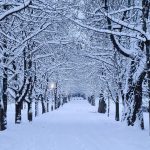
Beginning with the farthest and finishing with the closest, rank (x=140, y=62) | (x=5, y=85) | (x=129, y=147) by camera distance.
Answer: (x=5, y=85) < (x=140, y=62) < (x=129, y=147)

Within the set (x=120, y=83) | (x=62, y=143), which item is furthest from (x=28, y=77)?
(x=62, y=143)

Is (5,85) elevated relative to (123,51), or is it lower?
lower

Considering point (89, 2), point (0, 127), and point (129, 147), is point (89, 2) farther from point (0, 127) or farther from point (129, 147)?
point (129, 147)

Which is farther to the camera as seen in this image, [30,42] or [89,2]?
[30,42]

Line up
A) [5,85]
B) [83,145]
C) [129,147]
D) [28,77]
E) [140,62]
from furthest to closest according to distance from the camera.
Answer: [28,77] < [5,85] < [140,62] < [83,145] < [129,147]

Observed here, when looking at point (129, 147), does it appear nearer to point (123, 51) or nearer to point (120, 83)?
point (123, 51)

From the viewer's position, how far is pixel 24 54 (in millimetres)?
25609

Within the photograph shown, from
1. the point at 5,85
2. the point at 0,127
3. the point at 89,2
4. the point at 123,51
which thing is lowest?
the point at 0,127

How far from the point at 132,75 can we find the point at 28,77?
24.3 feet

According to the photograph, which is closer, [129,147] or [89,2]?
[129,147]

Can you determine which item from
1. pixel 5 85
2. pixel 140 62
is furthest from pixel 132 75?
pixel 5 85

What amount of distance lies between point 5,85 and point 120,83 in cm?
769

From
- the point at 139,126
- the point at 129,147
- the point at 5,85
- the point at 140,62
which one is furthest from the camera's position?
the point at 5,85

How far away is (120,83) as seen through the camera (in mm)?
25828
